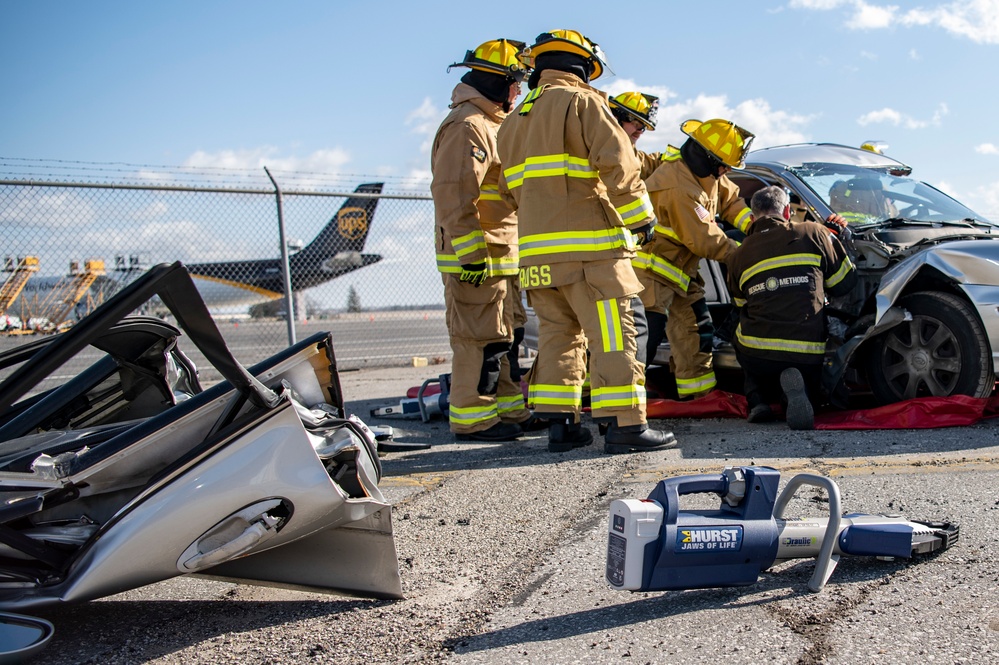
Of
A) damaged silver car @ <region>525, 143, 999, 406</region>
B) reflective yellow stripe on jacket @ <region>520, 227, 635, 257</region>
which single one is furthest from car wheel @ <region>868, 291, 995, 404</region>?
reflective yellow stripe on jacket @ <region>520, 227, 635, 257</region>

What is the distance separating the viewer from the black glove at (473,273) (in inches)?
200

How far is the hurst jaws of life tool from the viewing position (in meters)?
2.32

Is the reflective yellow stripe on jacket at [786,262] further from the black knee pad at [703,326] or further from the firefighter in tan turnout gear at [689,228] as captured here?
the black knee pad at [703,326]

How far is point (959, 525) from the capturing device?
9.87 feet

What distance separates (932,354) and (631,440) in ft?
6.13

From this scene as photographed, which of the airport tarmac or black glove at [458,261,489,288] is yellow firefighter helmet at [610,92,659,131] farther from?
the airport tarmac

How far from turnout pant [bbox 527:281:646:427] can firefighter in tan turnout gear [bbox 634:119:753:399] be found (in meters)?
0.84

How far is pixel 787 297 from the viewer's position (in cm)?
517

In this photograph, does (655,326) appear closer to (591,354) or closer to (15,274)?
(591,354)

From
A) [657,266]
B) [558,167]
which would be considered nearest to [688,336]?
[657,266]

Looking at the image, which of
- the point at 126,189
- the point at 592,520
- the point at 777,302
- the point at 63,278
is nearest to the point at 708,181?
the point at 777,302

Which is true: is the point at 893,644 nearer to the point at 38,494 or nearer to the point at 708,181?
the point at 38,494

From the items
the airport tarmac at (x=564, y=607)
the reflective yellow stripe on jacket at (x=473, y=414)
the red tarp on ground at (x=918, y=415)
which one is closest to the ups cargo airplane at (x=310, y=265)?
the airport tarmac at (x=564, y=607)

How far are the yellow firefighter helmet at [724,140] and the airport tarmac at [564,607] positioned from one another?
2435mm
